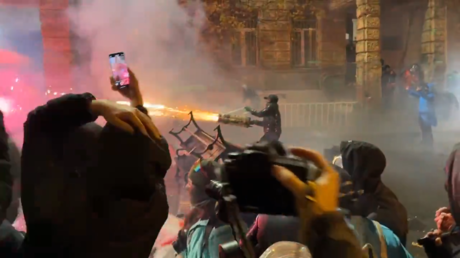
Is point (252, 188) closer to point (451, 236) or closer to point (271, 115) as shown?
point (451, 236)

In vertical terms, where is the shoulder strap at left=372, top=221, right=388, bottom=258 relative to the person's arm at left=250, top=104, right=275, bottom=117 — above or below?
below

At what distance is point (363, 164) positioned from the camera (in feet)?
4.16

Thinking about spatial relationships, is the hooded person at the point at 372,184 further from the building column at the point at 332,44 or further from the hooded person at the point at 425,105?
the hooded person at the point at 425,105

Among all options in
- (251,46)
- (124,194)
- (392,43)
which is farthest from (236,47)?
(124,194)

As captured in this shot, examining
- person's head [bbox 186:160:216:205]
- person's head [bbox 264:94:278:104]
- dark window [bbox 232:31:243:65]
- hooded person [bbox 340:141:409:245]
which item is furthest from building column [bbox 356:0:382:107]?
person's head [bbox 186:160:216:205]

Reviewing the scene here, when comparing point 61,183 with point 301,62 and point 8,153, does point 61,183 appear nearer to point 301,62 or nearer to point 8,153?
point 8,153

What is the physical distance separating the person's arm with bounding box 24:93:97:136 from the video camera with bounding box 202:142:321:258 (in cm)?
24

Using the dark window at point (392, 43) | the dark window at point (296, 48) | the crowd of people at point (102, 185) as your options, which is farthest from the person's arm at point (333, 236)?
the dark window at point (392, 43)

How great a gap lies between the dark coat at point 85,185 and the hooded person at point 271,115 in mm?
1244

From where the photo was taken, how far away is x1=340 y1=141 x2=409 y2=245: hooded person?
4.05 feet

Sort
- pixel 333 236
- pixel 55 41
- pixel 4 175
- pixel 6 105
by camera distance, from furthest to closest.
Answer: pixel 55 41 < pixel 6 105 < pixel 4 175 < pixel 333 236

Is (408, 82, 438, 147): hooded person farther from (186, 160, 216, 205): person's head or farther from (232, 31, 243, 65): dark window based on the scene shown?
(186, 160, 216, 205): person's head


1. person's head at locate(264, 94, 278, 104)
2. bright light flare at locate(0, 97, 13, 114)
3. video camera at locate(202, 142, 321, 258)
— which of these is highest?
bright light flare at locate(0, 97, 13, 114)

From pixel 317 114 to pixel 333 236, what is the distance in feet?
4.75
